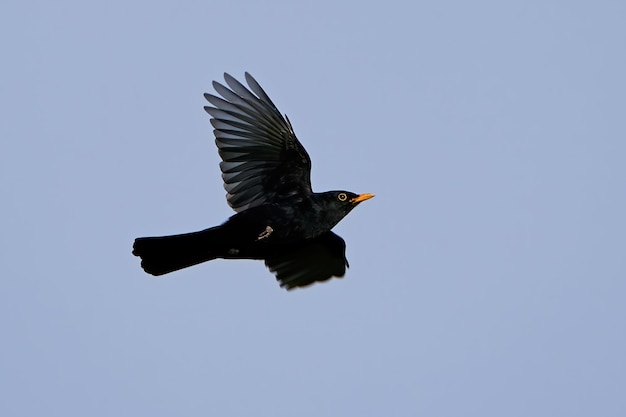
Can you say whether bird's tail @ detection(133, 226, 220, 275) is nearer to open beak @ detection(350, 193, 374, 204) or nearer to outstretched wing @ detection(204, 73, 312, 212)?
outstretched wing @ detection(204, 73, 312, 212)

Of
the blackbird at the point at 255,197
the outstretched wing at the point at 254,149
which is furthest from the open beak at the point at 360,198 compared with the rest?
the outstretched wing at the point at 254,149

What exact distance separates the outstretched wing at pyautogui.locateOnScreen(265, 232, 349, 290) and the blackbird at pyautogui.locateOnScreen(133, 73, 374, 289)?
0.32 meters

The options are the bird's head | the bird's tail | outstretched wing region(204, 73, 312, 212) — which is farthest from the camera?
outstretched wing region(204, 73, 312, 212)

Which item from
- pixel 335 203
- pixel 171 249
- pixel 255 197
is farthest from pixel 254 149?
pixel 171 249

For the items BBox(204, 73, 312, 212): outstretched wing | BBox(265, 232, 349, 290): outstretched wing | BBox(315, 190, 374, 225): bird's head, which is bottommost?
BBox(265, 232, 349, 290): outstretched wing

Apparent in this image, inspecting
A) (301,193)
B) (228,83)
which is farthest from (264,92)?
(301,193)

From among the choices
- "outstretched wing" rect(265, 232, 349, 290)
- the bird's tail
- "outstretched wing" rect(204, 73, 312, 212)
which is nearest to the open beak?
"outstretched wing" rect(204, 73, 312, 212)

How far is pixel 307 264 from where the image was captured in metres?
14.2

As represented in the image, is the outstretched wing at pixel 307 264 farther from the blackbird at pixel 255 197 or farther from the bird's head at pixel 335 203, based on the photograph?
the bird's head at pixel 335 203

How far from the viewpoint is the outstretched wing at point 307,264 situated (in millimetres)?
14062

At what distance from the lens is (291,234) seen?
40.9ft

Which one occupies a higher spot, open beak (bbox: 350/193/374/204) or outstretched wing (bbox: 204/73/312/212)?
outstretched wing (bbox: 204/73/312/212)

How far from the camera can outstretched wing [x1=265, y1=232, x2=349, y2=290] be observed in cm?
1406

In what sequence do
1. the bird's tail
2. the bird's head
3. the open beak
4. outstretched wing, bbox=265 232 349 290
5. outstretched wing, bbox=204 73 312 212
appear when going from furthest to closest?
outstretched wing, bbox=265 232 349 290
outstretched wing, bbox=204 73 312 212
the open beak
the bird's head
the bird's tail
